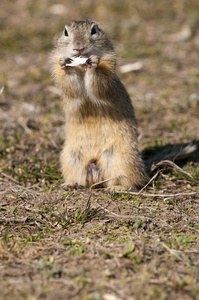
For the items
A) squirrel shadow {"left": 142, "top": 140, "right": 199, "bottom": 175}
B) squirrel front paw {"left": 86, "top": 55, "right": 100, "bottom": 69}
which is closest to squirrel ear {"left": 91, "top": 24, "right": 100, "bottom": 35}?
squirrel front paw {"left": 86, "top": 55, "right": 100, "bottom": 69}

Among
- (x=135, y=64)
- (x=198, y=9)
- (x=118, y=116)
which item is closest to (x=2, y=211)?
(x=118, y=116)

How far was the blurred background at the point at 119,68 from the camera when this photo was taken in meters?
7.00

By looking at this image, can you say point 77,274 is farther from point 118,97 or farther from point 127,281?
point 118,97

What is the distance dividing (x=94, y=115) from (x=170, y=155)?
50.2 inches

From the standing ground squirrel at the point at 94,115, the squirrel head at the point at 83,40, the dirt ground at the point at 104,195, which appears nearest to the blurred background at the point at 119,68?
the dirt ground at the point at 104,195

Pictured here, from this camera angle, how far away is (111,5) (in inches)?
501

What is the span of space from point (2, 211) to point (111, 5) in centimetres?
936

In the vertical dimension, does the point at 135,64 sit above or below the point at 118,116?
above

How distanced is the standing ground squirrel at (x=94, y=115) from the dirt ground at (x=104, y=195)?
0.26 meters

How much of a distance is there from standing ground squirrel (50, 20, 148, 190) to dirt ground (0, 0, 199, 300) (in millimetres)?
258

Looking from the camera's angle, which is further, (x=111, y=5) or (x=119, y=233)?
(x=111, y=5)

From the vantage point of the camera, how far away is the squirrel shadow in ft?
19.2

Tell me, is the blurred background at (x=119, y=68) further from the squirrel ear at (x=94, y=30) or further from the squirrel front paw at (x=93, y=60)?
the squirrel front paw at (x=93, y=60)

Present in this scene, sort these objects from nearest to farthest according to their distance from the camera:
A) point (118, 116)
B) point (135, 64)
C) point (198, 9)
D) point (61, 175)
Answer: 1. point (118, 116)
2. point (61, 175)
3. point (135, 64)
4. point (198, 9)
